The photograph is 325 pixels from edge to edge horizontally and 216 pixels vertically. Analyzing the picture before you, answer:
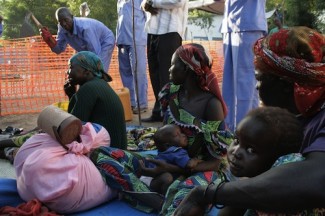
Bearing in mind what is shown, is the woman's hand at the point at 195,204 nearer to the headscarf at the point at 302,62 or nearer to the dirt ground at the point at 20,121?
the headscarf at the point at 302,62

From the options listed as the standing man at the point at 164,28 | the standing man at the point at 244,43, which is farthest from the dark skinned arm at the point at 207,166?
the standing man at the point at 164,28

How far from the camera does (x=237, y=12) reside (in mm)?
4082

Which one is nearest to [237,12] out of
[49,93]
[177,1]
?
[177,1]

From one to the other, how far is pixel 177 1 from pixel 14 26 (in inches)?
1050

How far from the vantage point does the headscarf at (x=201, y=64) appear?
269 centimetres

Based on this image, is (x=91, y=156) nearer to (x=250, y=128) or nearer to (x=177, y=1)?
(x=250, y=128)

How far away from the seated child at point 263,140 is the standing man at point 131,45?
15.2ft

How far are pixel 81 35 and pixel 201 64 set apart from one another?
330cm

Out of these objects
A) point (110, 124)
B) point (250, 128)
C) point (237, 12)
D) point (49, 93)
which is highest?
point (237, 12)

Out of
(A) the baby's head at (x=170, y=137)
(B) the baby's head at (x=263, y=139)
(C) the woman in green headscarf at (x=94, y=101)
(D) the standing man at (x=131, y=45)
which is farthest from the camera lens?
(D) the standing man at (x=131, y=45)

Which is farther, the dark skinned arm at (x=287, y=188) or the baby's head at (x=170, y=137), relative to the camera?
the baby's head at (x=170, y=137)

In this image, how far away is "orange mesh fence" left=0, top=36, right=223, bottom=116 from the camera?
24.8 ft

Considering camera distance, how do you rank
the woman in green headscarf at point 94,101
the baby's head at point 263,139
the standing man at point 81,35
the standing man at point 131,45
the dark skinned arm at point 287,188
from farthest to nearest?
the standing man at point 131,45
the standing man at point 81,35
the woman in green headscarf at point 94,101
the baby's head at point 263,139
the dark skinned arm at point 287,188

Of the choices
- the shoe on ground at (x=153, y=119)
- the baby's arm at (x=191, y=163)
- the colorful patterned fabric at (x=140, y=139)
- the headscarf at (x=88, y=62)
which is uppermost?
the headscarf at (x=88, y=62)
